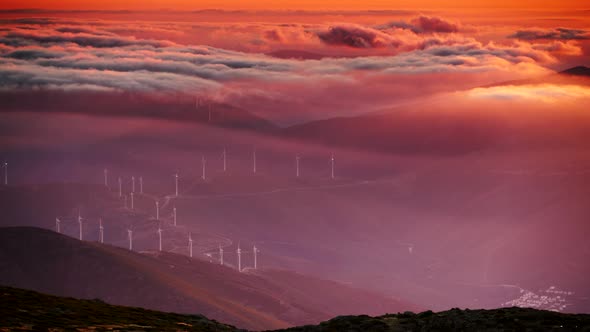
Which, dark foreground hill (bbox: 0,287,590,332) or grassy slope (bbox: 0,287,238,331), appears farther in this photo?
grassy slope (bbox: 0,287,238,331)

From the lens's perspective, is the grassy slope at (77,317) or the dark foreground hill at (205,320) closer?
the dark foreground hill at (205,320)

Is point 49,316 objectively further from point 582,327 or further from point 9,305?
point 582,327

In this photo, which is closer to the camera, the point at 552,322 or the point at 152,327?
the point at 552,322

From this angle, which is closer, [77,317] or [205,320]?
[77,317]

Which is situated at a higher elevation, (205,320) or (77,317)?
(77,317)

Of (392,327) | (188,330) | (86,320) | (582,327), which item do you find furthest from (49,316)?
(582,327)

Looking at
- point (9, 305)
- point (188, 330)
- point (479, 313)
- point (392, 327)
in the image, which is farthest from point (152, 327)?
point (479, 313)

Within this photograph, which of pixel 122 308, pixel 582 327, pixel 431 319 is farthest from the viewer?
pixel 122 308

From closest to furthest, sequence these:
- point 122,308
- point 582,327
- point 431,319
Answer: point 582,327
point 431,319
point 122,308
